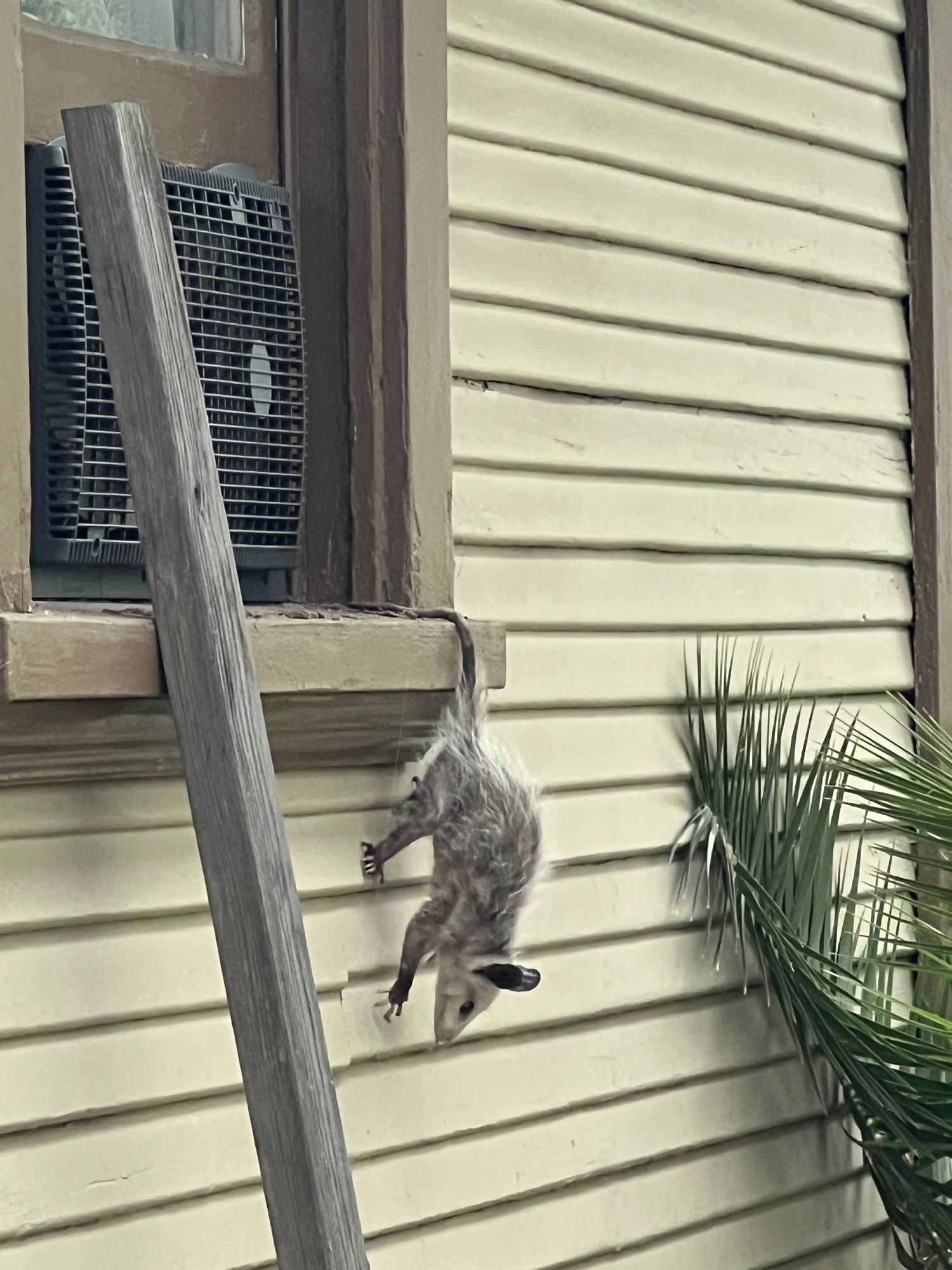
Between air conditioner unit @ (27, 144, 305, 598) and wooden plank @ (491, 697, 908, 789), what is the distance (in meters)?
0.51

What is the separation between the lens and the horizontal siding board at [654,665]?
2.72m

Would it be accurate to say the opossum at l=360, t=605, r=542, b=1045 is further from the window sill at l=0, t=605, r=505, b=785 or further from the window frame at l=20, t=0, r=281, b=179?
the window frame at l=20, t=0, r=281, b=179

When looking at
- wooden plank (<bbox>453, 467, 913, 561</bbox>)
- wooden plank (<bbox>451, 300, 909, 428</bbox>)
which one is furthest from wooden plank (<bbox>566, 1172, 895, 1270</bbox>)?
wooden plank (<bbox>451, 300, 909, 428</bbox>)

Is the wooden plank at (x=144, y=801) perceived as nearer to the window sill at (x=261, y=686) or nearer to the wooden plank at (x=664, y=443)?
the window sill at (x=261, y=686)

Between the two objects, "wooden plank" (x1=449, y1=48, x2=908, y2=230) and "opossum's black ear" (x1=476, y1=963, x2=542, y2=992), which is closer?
"opossum's black ear" (x1=476, y1=963, x2=542, y2=992)

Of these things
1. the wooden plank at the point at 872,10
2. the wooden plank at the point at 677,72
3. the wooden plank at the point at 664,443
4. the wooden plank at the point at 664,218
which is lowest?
the wooden plank at the point at 664,443

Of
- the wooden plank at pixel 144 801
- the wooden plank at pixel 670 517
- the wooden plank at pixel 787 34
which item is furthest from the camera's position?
the wooden plank at pixel 787 34

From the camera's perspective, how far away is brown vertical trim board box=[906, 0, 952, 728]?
345cm

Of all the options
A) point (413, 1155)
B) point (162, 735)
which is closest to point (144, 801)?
point (162, 735)

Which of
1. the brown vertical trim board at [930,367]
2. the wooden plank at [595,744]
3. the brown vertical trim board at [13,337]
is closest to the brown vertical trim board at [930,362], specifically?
the brown vertical trim board at [930,367]

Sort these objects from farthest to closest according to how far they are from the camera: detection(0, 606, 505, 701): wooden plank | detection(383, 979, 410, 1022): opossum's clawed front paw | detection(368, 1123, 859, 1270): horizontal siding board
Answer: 1. detection(368, 1123, 859, 1270): horizontal siding board
2. detection(383, 979, 410, 1022): opossum's clawed front paw
3. detection(0, 606, 505, 701): wooden plank

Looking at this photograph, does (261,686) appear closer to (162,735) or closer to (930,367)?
(162,735)

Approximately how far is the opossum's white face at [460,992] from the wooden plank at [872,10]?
6.79ft

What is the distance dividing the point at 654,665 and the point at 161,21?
134 centimetres
